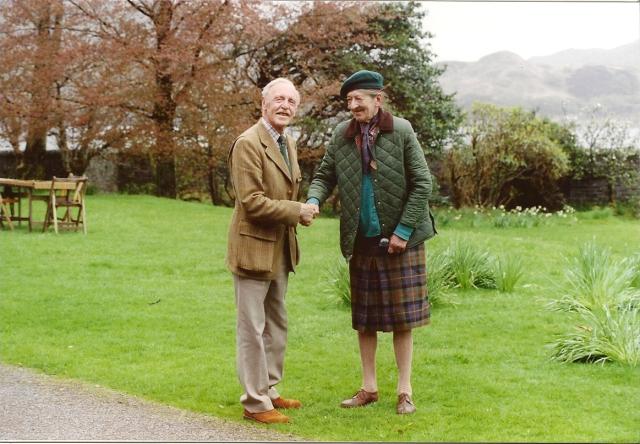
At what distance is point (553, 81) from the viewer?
77.5 ft

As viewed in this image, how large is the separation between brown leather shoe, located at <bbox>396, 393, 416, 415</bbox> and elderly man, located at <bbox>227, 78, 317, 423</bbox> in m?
0.68

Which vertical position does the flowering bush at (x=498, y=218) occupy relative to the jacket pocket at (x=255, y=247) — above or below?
below

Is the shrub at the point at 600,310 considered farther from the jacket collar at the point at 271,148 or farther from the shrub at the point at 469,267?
the jacket collar at the point at 271,148

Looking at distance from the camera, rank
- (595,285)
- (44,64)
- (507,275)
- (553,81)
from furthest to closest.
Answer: (553,81) → (44,64) → (507,275) → (595,285)

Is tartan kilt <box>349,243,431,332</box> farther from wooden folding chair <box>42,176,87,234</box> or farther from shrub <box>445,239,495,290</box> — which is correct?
wooden folding chair <box>42,176,87,234</box>

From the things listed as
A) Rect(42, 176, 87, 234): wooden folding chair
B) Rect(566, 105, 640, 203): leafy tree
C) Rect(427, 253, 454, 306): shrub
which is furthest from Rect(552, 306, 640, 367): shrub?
Rect(566, 105, 640, 203): leafy tree

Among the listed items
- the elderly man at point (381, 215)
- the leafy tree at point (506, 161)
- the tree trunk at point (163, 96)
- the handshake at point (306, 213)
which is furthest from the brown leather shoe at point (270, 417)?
the leafy tree at point (506, 161)

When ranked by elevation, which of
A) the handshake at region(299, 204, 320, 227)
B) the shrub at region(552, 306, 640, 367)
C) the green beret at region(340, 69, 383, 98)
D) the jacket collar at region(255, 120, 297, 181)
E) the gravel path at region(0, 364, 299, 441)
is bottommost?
the gravel path at region(0, 364, 299, 441)

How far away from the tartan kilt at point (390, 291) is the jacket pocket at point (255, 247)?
1.88 ft

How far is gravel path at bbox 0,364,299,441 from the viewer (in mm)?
4469

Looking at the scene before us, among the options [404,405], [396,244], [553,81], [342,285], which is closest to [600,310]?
[342,285]

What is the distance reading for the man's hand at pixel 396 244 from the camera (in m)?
4.67

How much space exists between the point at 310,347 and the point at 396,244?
7.61 feet

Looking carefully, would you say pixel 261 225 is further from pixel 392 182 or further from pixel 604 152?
pixel 604 152
